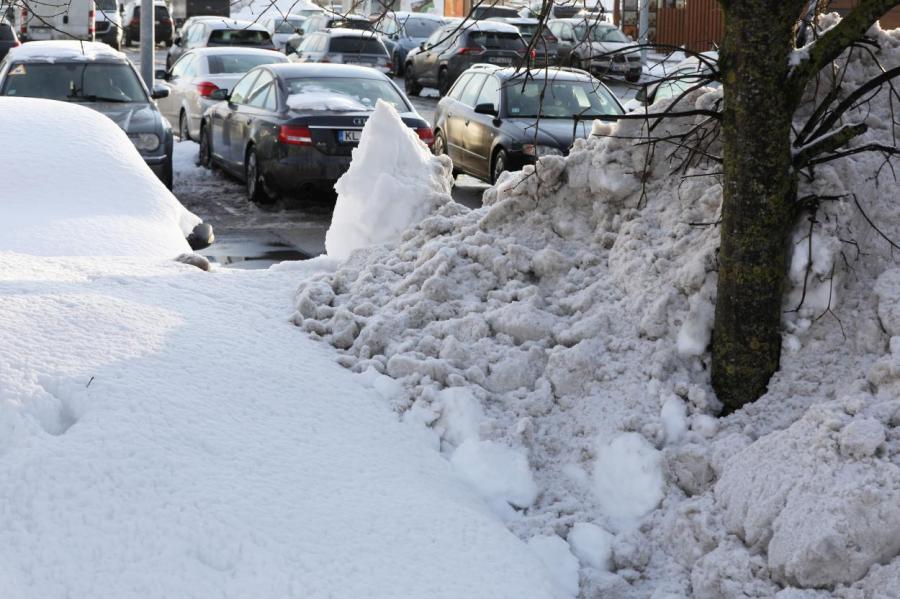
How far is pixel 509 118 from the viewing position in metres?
14.8

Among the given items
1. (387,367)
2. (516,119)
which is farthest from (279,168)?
(387,367)

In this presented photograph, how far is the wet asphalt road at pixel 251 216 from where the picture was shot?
1150cm

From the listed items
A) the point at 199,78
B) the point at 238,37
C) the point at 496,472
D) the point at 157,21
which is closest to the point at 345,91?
the point at 199,78

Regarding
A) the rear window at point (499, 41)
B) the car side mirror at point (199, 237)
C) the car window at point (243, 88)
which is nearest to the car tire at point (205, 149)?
the car window at point (243, 88)

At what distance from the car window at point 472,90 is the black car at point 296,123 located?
1.18 metres

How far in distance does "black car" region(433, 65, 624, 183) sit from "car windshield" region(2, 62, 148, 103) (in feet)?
13.3

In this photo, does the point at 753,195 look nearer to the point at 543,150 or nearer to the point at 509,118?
the point at 543,150

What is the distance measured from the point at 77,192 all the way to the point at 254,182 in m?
6.23

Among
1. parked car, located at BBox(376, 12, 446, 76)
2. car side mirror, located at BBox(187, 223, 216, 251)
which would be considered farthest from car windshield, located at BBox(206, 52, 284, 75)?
parked car, located at BBox(376, 12, 446, 76)

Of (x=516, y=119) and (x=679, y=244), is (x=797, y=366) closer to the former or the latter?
(x=679, y=244)

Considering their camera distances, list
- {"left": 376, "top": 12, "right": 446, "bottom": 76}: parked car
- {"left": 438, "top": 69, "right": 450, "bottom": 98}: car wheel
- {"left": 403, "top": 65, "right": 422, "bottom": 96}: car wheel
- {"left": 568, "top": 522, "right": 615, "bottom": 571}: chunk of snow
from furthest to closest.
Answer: {"left": 376, "top": 12, "right": 446, "bottom": 76}: parked car, {"left": 403, "top": 65, "right": 422, "bottom": 96}: car wheel, {"left": 438, "top": 69, "right": 450, "bottom": 98}: car wheel, {"left": 568, "top": 522, "right": 615, "bottom": 571}: chunk of snow

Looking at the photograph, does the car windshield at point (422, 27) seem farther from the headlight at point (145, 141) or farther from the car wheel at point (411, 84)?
the headlight at point (145, 141)

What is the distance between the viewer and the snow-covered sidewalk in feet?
12.3

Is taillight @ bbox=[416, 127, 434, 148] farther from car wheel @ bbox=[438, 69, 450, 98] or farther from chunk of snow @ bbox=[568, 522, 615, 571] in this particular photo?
car wheel @ bbox=[438, 69, 450, 98]
